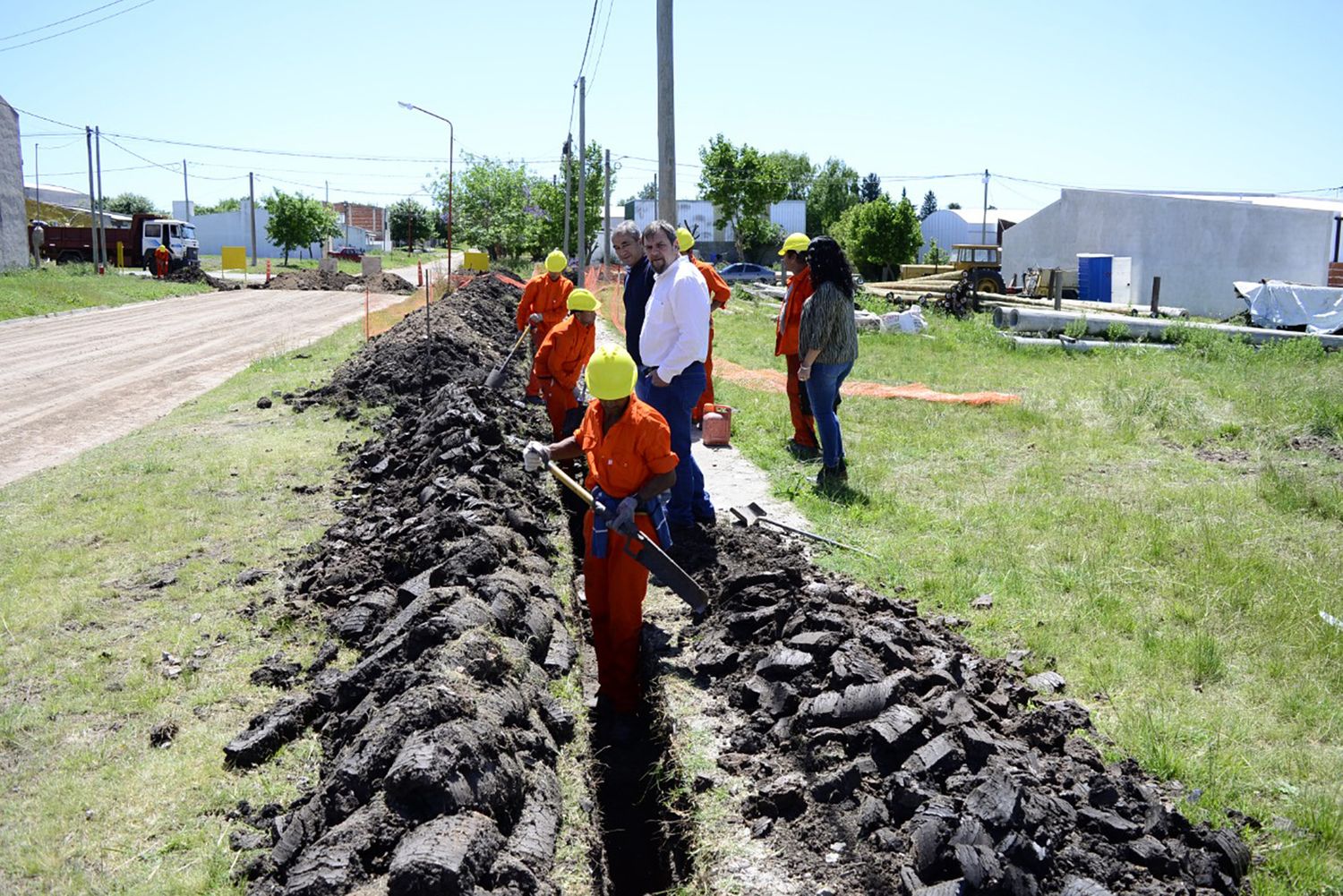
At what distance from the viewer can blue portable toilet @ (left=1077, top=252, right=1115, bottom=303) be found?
1276 inches

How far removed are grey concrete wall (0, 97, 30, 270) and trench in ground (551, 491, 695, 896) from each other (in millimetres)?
38485

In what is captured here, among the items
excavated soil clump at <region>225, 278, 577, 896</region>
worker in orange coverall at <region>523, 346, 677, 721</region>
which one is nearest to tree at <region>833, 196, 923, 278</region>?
excavated soil clump at <region>225, 278, 577, 896</region>

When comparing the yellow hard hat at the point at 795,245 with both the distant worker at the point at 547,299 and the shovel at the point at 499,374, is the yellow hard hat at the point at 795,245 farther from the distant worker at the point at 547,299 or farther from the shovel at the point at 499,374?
the shovel at the point at 499,374

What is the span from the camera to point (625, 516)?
15.2 ft

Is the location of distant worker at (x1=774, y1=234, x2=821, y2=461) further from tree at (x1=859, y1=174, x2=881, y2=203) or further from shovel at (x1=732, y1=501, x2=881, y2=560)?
tree at (x1=859, y1=174, x2=881, y2=203)

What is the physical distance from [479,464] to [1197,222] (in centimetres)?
3451

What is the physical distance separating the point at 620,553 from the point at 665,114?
9794 mm

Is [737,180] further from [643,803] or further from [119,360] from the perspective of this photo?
[643,803]

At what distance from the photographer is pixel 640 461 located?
488 cm

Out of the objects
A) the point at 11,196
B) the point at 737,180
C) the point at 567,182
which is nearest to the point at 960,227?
the point at 737,180

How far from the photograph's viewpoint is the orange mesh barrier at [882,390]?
11.8 metres

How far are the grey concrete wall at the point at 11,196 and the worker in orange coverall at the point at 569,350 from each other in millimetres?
34851

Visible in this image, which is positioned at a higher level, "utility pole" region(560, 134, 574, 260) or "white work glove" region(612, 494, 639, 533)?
"utility pole" region(560, 134, 574, 260)

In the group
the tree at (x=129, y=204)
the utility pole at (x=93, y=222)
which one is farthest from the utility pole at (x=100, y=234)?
the tree at (x=129, y=204)
